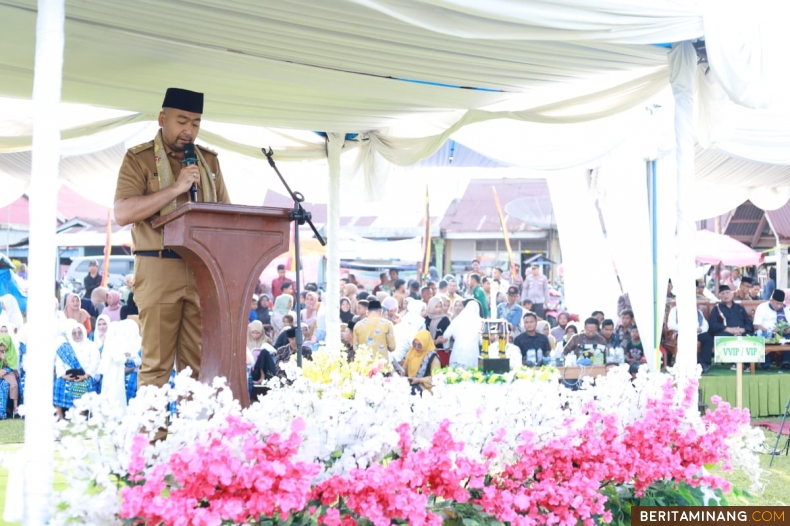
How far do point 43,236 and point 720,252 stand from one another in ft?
57.9

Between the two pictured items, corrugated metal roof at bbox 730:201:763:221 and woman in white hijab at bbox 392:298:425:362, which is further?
corrugated metal roof at bbox 730:201:763:221

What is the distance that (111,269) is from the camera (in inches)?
985

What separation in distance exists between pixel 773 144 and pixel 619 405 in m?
5.64

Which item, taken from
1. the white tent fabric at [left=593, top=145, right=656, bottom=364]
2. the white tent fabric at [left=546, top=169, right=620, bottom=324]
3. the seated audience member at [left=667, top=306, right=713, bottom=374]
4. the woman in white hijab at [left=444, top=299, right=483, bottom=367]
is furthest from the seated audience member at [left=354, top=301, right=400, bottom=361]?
the seated audience member at [left=667, top=306, right=713, bottom=374]

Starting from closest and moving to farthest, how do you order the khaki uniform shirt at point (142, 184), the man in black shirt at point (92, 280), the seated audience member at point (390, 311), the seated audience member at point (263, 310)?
the khaki uniform shirt at point (142, 184), the seated audience member at point (390, 311), the seated audience member at point (263, 310), the man in black shirt at point (92, 280)

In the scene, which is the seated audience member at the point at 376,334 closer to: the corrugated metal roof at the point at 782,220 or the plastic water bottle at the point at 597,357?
the plastic water bottle at the point at 597,357

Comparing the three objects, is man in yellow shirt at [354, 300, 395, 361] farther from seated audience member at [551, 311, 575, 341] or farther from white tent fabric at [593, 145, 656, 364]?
seated audience member at [551, 311, 575, 341]

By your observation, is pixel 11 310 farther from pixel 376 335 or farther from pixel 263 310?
pixel 376 335

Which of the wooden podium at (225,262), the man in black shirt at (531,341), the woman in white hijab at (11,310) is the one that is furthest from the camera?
the woman in white hijab at (11,310)

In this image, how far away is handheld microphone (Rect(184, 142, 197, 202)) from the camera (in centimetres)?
357


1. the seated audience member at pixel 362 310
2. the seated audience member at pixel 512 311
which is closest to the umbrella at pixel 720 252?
the seated audience member at pixel 512 311

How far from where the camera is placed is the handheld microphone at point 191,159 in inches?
141

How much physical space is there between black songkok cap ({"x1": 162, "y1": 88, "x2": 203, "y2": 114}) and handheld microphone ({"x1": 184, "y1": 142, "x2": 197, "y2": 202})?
0.51 ft

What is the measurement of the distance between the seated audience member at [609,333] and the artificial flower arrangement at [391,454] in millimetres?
5911
